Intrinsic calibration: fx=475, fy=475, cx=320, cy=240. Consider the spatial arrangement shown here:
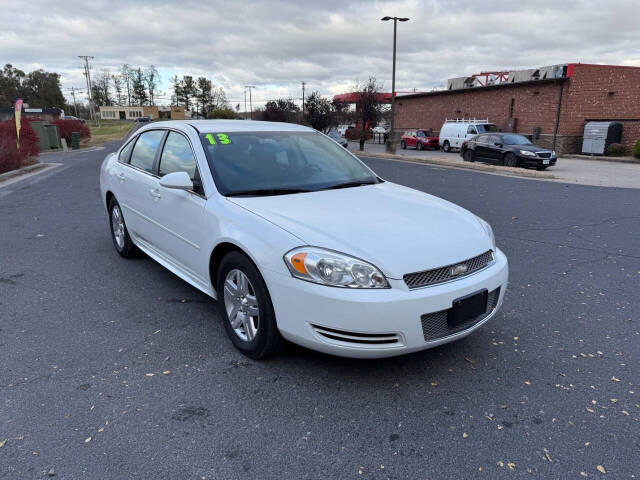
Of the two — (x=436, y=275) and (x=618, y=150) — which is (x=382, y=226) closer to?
(x=436, y=275)

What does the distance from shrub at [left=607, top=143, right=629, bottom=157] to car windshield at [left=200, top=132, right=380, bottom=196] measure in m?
26.2

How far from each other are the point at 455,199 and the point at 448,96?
31423 mm

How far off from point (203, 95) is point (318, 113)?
8178 cm

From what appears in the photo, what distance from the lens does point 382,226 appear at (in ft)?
10.0

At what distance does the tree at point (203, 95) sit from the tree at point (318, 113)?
78547 mm

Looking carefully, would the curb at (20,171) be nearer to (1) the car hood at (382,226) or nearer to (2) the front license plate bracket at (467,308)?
(1) the car hood at (382,226)

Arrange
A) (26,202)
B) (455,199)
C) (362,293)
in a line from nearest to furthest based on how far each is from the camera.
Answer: (362,293)
(26,202)
(455,199)

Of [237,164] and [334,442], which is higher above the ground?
[237,164]

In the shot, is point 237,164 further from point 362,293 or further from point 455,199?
point 455,199

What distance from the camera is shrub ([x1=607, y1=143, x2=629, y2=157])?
2530 cm

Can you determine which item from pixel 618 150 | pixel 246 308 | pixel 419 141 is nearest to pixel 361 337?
pixel 246 308

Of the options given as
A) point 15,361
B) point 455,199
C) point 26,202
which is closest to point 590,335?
point 15,361

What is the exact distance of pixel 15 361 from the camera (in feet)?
10.7

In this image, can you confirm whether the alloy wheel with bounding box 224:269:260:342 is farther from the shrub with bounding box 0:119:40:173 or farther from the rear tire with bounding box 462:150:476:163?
the rear tire with bounding box 462:150:476:163
